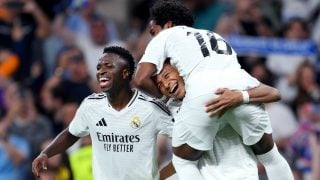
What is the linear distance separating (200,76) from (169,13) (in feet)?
2.15

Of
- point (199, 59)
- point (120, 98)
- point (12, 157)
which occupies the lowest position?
point (12, 157)

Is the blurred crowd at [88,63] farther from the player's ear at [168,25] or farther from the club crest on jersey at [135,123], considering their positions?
the player's ear at [168,25]

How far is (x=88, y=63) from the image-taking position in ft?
45.4

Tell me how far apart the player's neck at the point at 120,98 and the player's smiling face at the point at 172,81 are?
0.91 ft

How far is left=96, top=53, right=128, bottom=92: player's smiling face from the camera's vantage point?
8.39 m

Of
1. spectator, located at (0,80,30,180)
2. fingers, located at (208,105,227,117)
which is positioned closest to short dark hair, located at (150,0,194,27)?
fingers, located at (208,105,227,117)

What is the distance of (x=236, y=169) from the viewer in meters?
8.36

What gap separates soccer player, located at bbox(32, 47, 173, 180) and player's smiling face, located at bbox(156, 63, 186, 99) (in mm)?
181

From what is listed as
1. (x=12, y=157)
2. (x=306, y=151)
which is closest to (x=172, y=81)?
(x=12, y=157)

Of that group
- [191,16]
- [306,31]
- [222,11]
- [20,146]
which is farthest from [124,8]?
[191,16]

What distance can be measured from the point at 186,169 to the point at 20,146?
163 inches

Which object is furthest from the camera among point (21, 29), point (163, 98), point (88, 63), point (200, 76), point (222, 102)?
point (88, 63)

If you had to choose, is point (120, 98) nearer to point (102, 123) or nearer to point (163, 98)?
point (102, 123)

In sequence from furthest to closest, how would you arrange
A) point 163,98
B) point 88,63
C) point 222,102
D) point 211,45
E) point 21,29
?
point 88,63 → point 21,29 → point 163,98 → point 211,45 → point 222,102
